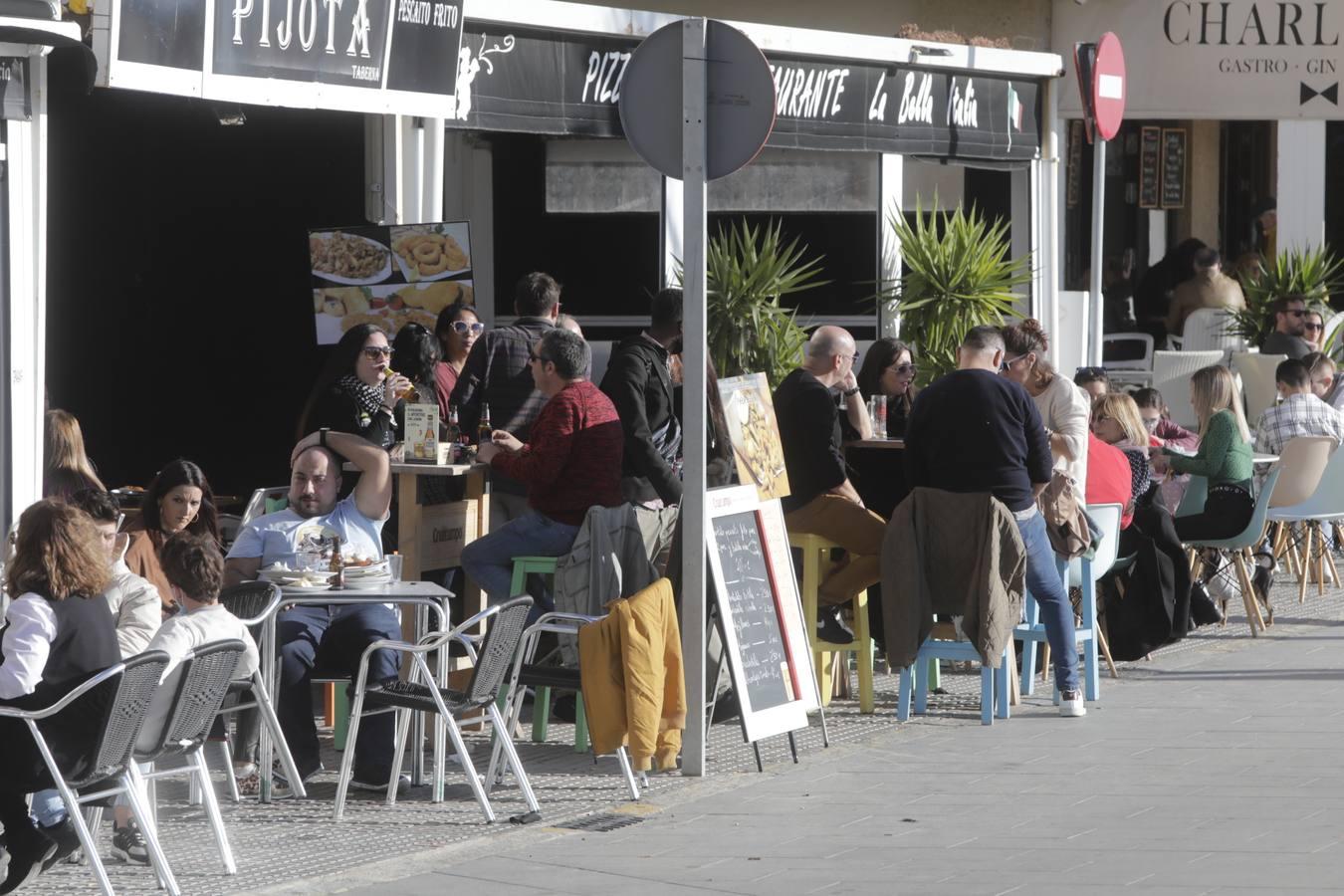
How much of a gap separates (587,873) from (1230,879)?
1802mm

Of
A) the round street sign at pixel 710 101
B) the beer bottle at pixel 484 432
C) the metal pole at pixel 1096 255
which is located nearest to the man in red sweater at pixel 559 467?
the beer bottle at pixel 484 432

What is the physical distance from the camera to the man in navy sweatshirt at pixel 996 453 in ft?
26.7

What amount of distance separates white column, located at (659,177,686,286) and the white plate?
258 cm

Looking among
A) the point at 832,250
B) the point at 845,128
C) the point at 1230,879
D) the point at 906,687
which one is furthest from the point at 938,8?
the point at 1230,879

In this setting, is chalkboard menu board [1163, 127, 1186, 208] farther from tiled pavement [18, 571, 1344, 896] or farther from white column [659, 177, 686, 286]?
tiled pavement [18, 571, 1344, 896]

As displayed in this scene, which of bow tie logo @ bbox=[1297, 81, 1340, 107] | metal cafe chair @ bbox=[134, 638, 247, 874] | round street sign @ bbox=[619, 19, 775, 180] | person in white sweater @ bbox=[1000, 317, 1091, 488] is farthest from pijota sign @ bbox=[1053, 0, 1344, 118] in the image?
metal cafe chair @ bbox=[134, 638, 247, 874]

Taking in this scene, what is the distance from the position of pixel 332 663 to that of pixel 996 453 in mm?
2789

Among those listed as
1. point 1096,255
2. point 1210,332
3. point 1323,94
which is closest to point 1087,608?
point 1096,255

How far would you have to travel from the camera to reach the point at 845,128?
41.0ft

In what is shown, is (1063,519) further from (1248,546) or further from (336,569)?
(336,569)

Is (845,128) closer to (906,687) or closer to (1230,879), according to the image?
(906,687)

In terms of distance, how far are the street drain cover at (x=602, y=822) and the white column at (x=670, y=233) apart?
5819mm

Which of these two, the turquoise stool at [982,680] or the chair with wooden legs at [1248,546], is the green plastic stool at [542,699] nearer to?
the turquoise stool at [982,680]

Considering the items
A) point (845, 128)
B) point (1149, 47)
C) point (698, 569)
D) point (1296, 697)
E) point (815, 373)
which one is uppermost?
point (1149, 47)
